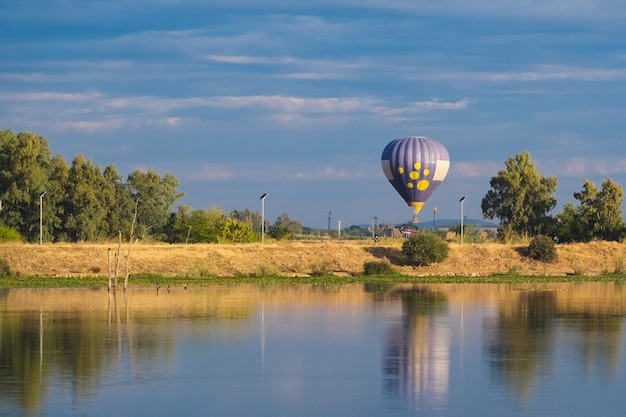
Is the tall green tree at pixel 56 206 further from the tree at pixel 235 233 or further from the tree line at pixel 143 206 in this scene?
the tree at pixel 235 233

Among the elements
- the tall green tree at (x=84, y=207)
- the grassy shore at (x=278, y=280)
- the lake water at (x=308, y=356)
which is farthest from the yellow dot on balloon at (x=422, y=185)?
the lake water at (x=308, y=356)

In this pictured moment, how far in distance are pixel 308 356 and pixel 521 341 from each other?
7035 millimetres

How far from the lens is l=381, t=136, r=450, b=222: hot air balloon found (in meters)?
81.8

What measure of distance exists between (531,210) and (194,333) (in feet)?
207

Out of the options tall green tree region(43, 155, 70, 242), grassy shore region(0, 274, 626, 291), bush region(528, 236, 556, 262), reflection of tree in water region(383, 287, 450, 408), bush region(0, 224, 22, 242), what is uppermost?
tall green tree region(43, 155, 70, 242)

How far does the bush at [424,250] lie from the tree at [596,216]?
22125 millimetres

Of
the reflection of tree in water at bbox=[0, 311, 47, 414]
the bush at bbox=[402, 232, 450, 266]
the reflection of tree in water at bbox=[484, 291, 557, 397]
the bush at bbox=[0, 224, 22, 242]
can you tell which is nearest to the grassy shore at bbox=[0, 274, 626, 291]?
the bush at bbox=[402, 232, 450, 266]

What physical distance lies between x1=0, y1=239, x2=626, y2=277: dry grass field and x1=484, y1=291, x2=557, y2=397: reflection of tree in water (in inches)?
946

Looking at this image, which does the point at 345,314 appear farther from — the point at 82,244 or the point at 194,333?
the point at 82,244

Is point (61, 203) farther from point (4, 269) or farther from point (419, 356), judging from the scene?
point (419, 356)

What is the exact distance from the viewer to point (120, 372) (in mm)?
25625

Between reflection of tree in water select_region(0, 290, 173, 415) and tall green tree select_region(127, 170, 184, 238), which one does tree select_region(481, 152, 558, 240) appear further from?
reflection of tree in water select_region(0, 290, 173, 415)

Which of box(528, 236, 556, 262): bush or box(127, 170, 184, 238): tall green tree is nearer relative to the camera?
box(528, 236, 556, 262): bush

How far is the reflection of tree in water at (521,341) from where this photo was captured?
2567cm
